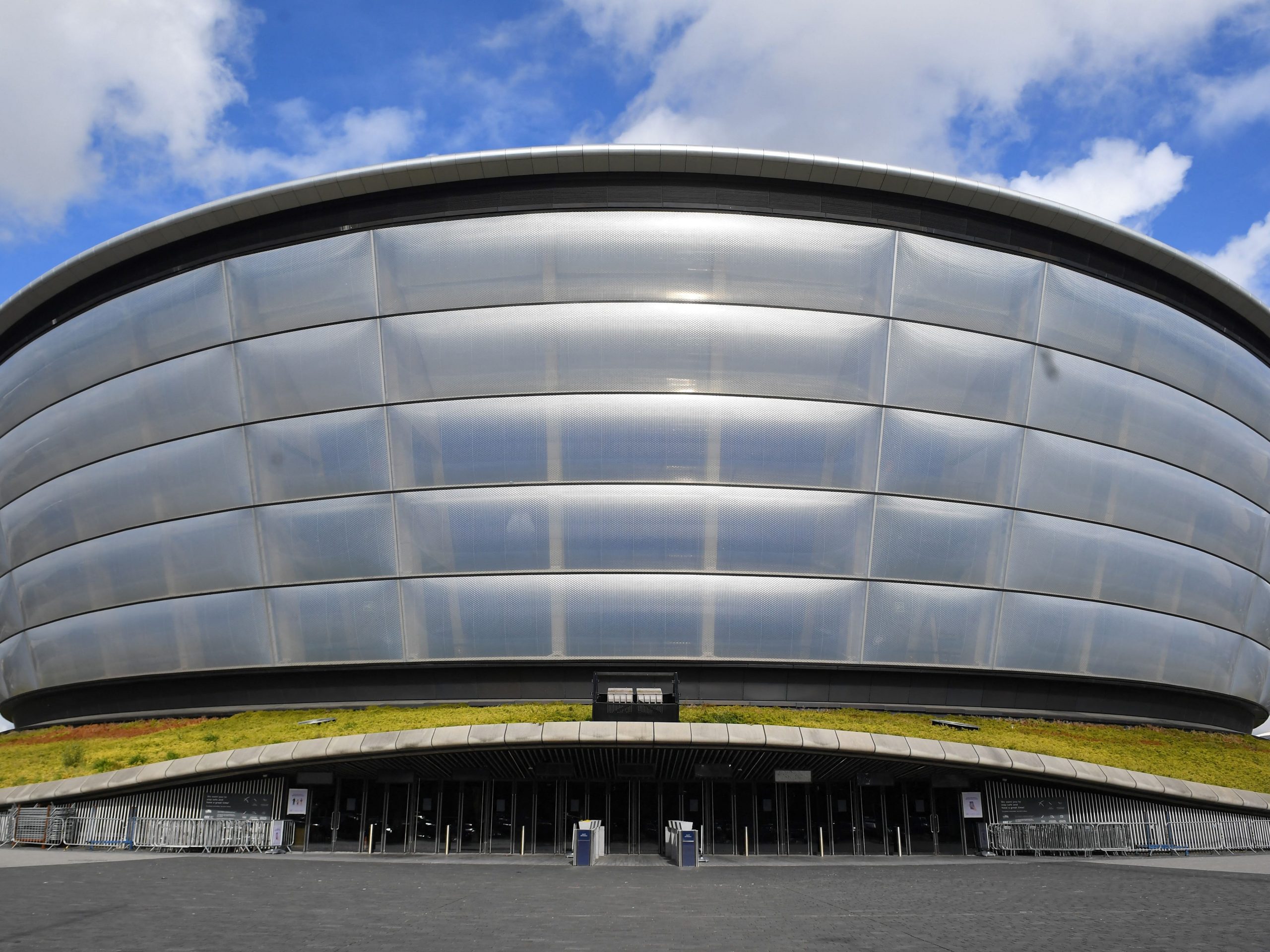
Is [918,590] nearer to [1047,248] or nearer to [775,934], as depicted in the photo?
[1047,248]

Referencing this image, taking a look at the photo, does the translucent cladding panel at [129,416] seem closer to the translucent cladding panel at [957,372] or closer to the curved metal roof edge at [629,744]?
the curved metal roof edge at [629,744]

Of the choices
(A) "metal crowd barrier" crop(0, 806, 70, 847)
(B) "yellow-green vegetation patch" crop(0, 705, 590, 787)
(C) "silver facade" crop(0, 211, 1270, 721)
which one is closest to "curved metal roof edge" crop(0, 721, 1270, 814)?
(A) "metal crowd barrier" crop(0, 806, 70, 847)

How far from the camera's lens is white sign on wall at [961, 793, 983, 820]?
26516 millimetres

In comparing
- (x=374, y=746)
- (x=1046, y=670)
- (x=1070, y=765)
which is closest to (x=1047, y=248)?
(x=1046, y=670)

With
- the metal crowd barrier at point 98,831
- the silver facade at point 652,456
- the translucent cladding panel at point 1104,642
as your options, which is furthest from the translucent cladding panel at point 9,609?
the translucent cladding panel at point 1104,642

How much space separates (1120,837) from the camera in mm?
25906

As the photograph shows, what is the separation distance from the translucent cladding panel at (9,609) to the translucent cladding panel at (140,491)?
2.31m

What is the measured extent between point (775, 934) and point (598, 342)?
71.5 feet

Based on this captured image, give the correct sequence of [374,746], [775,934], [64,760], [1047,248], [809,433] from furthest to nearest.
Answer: [1047,248] → [809,433] → [64,760] → [374,746] → [775,934]

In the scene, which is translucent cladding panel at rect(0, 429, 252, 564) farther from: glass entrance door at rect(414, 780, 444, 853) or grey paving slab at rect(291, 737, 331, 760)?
glass entrance door at rect(414, 780, 444, 853)

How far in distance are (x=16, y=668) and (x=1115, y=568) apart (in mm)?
44615

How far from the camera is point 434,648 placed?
3086 centimetres

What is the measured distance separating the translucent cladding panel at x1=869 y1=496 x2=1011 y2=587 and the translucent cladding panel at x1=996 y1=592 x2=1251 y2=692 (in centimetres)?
162

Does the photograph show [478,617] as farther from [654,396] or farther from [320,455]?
[654,396]
